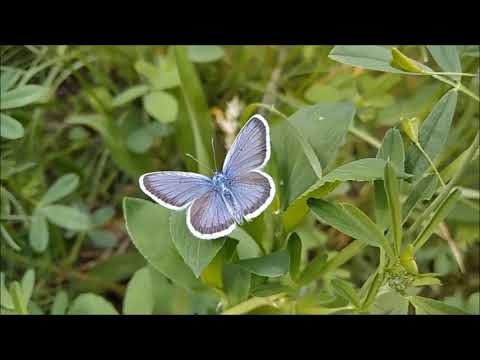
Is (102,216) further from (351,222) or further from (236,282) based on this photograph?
(351,222)

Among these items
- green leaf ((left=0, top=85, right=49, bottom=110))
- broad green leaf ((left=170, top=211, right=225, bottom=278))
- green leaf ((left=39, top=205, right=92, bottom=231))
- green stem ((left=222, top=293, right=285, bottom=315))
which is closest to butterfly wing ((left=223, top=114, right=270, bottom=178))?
broad green leaf ((left=170, top=211, right=225, bottom=278))

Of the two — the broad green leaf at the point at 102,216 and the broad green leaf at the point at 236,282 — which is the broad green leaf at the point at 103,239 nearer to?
the broad green leaf at the point at 102,216

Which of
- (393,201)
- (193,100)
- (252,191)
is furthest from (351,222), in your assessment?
(193,100)

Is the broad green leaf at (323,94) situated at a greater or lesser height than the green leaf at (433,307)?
greater

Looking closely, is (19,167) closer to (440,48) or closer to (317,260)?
(317,260)

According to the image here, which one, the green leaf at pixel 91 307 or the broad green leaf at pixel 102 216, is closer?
the green leaf at pixel 91 307

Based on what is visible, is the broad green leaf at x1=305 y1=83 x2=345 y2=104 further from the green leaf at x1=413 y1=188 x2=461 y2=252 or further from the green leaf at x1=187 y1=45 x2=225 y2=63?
the green leaf at x1=413 y1=188 x2=461 y2=252

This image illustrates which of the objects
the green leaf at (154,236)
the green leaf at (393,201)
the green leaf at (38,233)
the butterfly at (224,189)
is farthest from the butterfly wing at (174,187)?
the green leaf at (38,233)

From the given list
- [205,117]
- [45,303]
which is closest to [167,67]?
[205,117]
